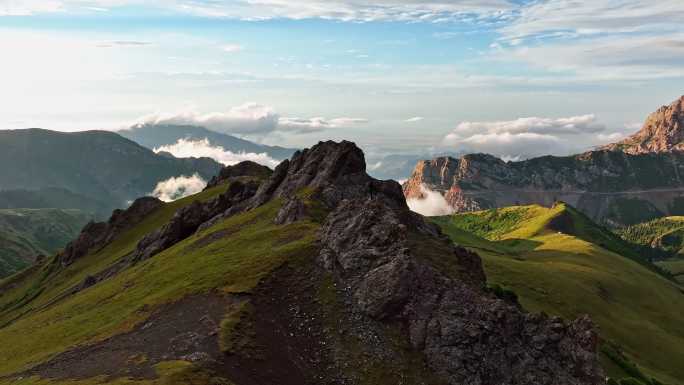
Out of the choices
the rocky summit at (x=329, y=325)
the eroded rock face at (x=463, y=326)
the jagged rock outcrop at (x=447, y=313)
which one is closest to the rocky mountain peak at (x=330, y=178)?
the rocky summit at (x=329, y=325)

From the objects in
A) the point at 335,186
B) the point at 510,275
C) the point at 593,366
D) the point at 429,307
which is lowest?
the point at 510,275

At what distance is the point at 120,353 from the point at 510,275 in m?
143

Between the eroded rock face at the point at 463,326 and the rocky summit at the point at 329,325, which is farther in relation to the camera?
the eroded rock face at the point at 463,326

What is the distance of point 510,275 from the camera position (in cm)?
18025

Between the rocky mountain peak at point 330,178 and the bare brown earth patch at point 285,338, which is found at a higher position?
the rocky mountain peak at point 330,178

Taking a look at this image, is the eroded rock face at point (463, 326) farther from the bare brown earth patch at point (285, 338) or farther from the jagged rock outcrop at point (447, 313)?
the bare brown earth patch at point (285, 338)

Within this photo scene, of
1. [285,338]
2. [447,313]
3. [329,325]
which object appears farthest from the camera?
[329,325]

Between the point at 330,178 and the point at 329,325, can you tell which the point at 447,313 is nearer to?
the point at 329,325

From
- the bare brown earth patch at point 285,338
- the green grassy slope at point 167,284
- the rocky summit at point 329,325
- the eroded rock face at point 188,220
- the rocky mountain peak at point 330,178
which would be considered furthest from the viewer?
the eroded rock face at point 188,220

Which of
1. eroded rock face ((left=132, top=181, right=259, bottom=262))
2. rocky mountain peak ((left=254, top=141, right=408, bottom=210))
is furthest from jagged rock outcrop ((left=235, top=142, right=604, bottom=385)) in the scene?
eroded rock face ((left=132, top=181, right=259, bottom=262))

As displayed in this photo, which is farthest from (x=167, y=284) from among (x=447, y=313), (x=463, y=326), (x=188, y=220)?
(x=188, y=220)

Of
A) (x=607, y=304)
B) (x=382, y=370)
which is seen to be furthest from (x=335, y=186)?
(x=607, y=304)

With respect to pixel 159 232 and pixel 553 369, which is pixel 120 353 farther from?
pixel 159 232

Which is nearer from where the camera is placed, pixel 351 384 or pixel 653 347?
pixel 351 384
